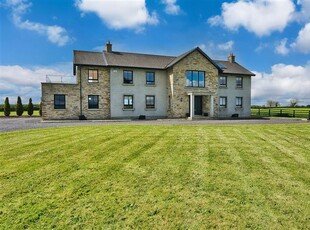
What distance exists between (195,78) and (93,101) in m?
13.1

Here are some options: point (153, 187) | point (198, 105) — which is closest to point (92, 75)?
point (198, 105)

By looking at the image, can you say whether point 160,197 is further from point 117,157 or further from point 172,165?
point 117,157

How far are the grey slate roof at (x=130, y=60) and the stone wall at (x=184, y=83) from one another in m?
0.65

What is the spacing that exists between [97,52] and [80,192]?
2786cm

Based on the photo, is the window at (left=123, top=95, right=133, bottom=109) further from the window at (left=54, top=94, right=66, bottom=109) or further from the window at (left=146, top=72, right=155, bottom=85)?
the window at (left=54, top=94, right=66, bottom=109)

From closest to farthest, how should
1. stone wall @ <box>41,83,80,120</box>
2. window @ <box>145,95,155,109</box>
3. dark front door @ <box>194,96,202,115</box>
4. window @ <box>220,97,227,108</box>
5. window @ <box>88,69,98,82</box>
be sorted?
1. stone wall @ <box>41,83,80,120</box>
2. window @ <box>88,69,98,82</box>
3. window @ <box>145,95,155,109</box>
4. dark front door @ <box>194,96,202,115</box>
5. window @ <box>220,97,227,108</box>

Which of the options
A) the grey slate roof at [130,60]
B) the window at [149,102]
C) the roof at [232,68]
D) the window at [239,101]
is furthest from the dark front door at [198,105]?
the window at [239,101]

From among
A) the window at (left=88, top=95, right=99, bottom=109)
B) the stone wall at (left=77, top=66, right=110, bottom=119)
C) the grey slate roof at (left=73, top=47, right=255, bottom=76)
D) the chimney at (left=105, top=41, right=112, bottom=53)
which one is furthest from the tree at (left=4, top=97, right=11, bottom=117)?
the chimney at (left=105, top=41, right=112, bottom=53)

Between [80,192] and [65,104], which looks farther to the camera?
[65,104]

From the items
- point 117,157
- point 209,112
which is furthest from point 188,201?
point 209,112

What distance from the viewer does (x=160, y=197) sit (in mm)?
4441

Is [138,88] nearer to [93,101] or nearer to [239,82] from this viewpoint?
[93,101]

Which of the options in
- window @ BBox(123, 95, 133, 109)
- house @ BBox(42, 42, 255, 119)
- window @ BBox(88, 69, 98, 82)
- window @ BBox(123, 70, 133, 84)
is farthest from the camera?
window @ BBox(123, 95, 133, 109)

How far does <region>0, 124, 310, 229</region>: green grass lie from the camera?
3680 mm
